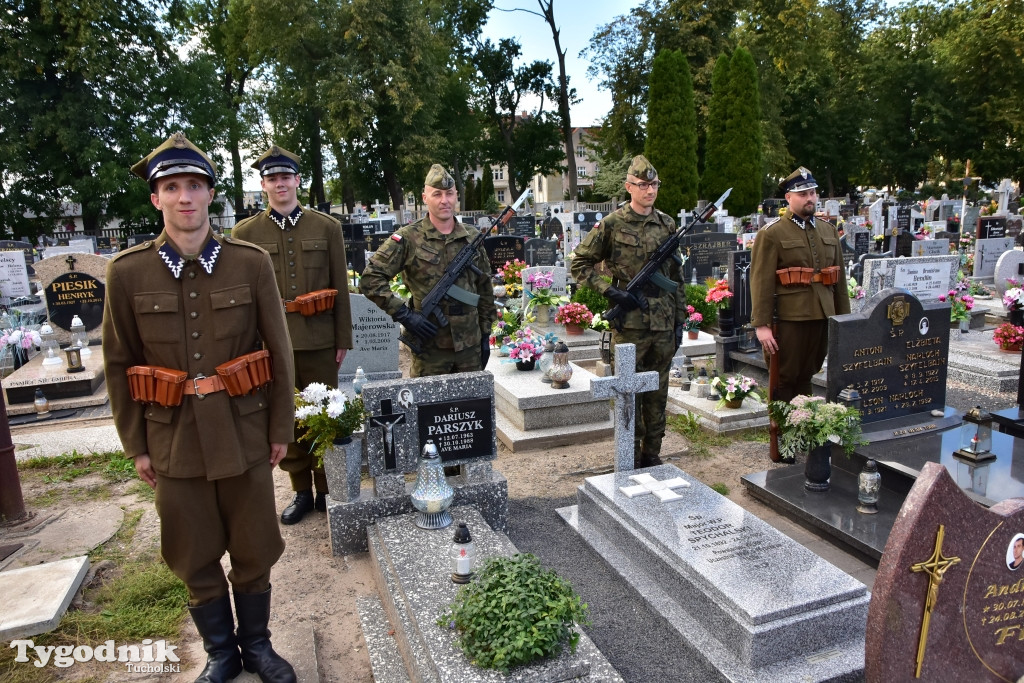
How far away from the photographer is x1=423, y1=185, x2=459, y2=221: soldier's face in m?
5.14

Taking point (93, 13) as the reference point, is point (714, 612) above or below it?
below

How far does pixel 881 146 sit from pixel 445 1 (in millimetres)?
25009

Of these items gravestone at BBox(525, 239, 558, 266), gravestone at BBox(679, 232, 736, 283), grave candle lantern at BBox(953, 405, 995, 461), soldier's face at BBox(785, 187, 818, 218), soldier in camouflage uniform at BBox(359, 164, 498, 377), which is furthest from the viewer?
gravestone at BBox(525, 239, 558, 266)

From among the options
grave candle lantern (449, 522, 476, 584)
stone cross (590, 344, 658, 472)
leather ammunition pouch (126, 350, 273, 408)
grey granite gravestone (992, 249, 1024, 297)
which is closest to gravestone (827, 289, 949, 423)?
stone cross (590, 344, 658, 472)

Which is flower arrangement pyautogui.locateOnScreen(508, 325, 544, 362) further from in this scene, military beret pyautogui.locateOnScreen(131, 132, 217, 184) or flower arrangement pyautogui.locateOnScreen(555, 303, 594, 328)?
military beret pyautogui.locateOnScreen(131, 132, 217, 184)

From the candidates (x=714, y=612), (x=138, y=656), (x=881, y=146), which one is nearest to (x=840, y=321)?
(x=714, y=612)

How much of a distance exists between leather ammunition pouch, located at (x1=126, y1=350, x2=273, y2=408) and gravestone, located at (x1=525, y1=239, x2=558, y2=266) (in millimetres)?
10743

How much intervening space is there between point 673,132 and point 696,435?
21735mm

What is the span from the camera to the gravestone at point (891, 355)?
513 cm

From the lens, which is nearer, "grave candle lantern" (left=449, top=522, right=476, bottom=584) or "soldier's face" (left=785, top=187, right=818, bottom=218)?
"grave candle lantern" (left=449, top=522, right=476, bottom=584)

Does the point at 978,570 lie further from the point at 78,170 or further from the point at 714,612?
the point at 78,170

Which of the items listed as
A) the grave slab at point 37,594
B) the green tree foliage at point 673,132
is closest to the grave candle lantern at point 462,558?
the grave slab at point 37,594

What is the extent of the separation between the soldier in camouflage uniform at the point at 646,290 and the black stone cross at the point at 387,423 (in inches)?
74.6

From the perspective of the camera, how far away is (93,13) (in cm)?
2325
